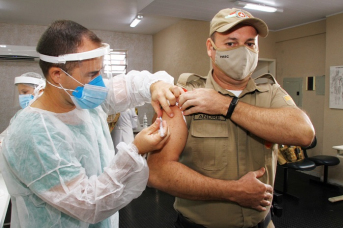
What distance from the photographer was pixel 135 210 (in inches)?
130

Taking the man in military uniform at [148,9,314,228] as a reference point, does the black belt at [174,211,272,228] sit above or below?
below

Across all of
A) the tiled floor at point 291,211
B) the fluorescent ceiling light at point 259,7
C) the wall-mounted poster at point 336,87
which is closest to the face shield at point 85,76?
the tiled floor at point 291,211

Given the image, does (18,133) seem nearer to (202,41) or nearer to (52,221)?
(52,221)

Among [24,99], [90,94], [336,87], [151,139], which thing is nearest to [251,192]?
[151,139]

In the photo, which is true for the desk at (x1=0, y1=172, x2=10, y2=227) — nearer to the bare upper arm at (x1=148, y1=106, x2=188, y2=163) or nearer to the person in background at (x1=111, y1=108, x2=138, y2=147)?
the bare upper arm at (x1=148, y1=106, x2=188, y2=163)

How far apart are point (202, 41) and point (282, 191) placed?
9.78 ft

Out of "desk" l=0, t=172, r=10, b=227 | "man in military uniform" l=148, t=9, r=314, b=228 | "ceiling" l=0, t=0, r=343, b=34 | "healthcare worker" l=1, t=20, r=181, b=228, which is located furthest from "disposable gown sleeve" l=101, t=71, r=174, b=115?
"ceiling" l=0, t=0, r=343, b=34

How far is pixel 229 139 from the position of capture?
1.18 metres

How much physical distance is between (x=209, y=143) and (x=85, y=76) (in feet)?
2.16

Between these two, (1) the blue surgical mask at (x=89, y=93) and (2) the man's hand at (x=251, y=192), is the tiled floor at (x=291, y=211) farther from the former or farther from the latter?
(1) the blue surgical mask at (x=89, y=93)

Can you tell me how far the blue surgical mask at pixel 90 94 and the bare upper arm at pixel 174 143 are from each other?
0.36 meters

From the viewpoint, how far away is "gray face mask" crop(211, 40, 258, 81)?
1.18 m

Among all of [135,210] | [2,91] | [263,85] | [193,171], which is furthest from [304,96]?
[2,91]

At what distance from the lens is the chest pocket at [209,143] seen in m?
1.17
